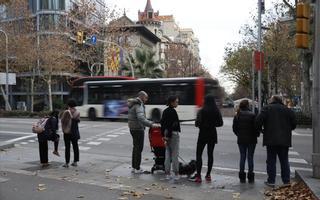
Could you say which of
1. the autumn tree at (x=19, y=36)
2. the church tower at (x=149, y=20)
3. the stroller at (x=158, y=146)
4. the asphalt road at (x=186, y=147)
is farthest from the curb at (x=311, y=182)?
the church tower at (x=149, y=20)

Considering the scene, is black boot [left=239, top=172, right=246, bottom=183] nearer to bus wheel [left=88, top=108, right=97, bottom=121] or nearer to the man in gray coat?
the man in gray coat

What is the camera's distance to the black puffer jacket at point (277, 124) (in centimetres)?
1004

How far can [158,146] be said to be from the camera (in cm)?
1174

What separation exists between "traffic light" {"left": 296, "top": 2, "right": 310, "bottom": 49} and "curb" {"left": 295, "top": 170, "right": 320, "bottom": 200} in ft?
8.09

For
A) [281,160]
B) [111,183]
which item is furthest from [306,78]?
[111,183]

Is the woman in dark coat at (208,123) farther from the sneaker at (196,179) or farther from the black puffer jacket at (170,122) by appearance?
the black puffer jacket at (170,122)

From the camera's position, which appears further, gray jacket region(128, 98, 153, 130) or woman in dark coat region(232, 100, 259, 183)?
gray jacket region(128, 98, 153, 130)

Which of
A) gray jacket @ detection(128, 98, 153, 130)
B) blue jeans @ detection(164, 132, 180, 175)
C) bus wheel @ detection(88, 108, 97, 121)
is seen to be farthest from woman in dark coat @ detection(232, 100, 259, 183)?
bus wheel @ detection(88, 108, 97, 121)

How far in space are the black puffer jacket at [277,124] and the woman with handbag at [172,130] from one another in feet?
5.42

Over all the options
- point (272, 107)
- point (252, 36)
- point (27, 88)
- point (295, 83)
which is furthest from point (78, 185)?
point (27, 88)

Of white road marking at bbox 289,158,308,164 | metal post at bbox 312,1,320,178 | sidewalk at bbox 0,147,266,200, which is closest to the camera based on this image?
sidewalk at bbox 0,147,266,200

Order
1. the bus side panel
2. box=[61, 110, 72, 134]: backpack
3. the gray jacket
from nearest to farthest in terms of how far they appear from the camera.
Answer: the gray jacket
box=[61, 110, 72, 134]: backpack
the bus side panel

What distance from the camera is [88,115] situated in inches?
1433

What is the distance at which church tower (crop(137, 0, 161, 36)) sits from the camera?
117 metres
